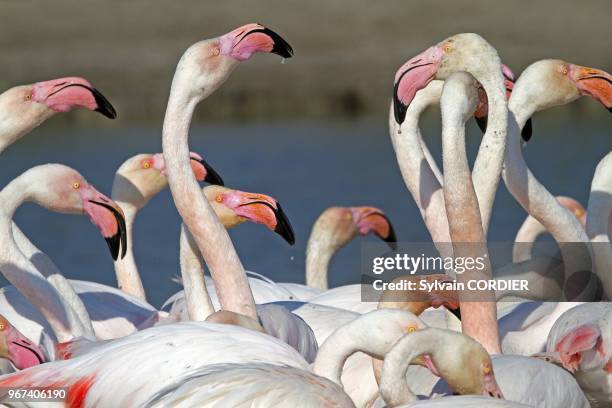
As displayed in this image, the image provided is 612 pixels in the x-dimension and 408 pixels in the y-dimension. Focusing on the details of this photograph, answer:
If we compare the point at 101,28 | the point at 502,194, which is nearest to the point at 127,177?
the point at 502,194

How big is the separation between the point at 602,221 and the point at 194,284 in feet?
5.69

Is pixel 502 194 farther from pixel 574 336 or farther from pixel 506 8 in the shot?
pixel 506 8

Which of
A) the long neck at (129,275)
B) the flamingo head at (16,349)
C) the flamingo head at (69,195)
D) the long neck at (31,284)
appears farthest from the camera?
the long neck at (129,275)

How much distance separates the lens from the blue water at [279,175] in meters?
12.8

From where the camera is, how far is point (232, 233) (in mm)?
14375

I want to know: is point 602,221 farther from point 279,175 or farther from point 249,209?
point 279,175

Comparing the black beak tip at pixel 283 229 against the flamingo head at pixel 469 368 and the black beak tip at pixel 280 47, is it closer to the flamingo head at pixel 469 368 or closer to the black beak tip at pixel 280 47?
the black beak tip at pixel 280 47

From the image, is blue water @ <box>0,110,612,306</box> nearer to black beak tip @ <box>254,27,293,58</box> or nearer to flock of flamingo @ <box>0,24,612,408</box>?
flock of flamingo @ <box>0,24,612,408</box>

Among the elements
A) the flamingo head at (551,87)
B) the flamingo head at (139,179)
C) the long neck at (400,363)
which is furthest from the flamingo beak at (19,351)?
the flamingo head at (551,87)

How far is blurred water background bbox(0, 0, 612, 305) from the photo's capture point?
14266 mm

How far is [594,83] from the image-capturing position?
245 inches

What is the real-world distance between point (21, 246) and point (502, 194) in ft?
31.2

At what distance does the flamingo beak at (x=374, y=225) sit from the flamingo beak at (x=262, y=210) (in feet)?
6.97

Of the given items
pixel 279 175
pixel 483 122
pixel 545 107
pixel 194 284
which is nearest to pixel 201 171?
pixel 194 284
